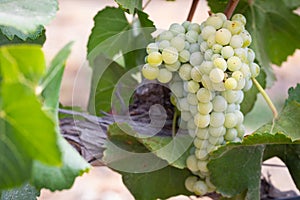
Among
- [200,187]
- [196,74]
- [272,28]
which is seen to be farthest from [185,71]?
[272,28]

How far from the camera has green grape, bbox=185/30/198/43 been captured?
1.91 ft

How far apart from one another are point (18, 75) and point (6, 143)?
0.04 m

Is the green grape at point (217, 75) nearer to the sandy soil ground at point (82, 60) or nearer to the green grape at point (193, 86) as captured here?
the green grape at point (193, 86)

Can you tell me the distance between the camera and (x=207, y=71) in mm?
556

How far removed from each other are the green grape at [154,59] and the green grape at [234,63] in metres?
0.06

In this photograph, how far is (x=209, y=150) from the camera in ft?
2.02

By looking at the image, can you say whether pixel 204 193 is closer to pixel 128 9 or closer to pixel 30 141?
pixel 128 9

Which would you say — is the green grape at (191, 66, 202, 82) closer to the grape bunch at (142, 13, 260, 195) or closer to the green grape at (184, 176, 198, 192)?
the grape bunch at (142, 13, 260, 195)

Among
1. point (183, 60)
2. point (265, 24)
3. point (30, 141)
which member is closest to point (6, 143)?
point (30, 141)

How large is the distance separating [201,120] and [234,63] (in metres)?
0.06

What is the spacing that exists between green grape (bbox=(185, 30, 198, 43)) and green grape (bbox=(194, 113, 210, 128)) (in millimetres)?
72

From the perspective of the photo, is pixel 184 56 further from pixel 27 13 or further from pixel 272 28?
pixel 272 28

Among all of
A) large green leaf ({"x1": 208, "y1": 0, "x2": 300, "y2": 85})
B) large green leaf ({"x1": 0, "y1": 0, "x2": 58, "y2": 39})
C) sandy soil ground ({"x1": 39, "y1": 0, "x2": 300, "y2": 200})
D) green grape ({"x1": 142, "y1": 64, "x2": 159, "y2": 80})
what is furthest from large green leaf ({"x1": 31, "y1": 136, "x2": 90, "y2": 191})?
sandy soil ground ({"x1": 39, "y1": 0, "x2": 300, "y2": 200})

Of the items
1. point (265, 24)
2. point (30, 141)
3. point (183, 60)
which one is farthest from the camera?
point (265, 24)
